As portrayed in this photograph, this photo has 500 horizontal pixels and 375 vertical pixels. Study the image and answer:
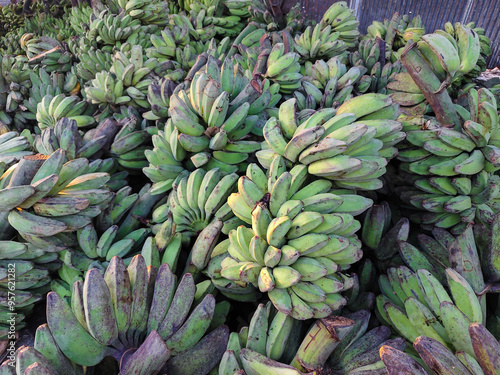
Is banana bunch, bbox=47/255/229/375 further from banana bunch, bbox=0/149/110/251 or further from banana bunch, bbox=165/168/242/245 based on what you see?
banana bunch, bbox=0/149/110/251

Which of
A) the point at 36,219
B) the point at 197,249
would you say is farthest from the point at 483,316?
the point at 36,219

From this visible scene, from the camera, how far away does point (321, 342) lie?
86 centimetres

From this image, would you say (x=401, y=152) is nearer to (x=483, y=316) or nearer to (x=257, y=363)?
(x=483, y=316)

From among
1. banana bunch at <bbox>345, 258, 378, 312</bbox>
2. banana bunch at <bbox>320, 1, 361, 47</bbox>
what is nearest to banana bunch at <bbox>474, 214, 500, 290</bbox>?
banana bunch at <bbox>345, 258, 378, 312</bbox>

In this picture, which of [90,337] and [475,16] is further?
[475,16]

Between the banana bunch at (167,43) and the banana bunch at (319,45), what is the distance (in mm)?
709


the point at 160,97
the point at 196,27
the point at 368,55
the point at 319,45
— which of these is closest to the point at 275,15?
the point at 196,27

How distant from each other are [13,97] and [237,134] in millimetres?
1629

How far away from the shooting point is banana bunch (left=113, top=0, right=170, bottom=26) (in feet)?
7.41

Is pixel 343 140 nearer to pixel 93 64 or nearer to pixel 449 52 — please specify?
pixel 449 52

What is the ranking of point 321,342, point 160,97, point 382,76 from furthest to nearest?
point 382,76
point 160,97
point 321,342

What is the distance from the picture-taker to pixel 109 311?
0.84 meters

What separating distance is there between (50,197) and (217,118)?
1.97ft

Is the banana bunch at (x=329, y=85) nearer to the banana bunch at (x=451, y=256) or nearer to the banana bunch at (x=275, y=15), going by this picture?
the banana bunch at (x=451, y=256)
